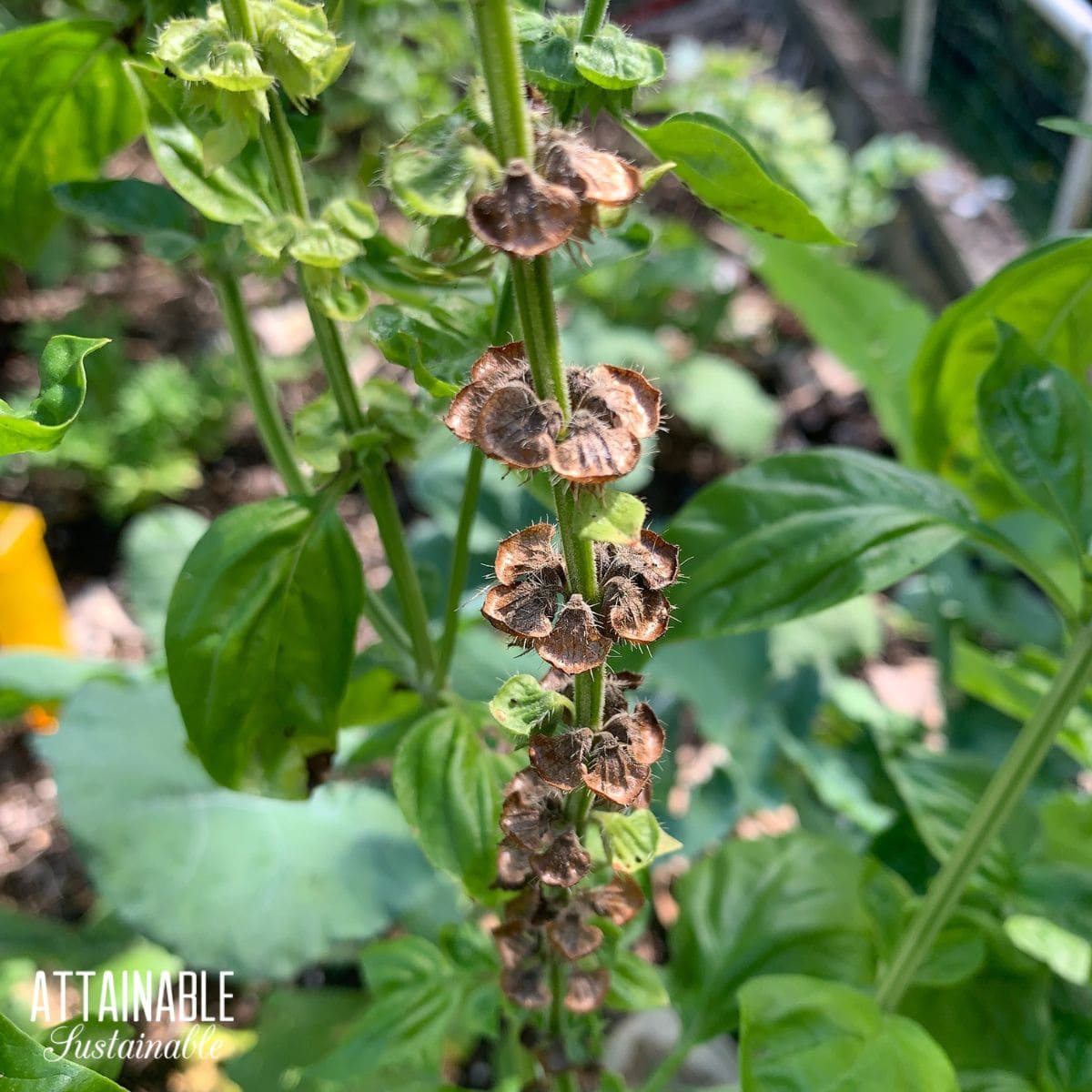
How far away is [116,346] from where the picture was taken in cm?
236

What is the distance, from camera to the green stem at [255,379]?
2.55 ft

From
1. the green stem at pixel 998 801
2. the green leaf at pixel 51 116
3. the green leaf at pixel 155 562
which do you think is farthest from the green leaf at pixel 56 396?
the green leaf at pixel 155 562

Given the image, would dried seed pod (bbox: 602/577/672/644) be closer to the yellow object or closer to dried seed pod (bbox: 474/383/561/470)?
dried seed pod (bbox: 474/383/561/470)

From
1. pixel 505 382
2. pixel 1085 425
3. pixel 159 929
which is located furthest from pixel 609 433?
pixel 159 929

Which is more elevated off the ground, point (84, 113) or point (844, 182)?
point (84, 113)

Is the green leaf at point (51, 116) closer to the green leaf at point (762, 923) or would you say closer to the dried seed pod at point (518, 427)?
the dried seed pod at point (518, 427)

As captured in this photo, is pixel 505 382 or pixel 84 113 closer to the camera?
pixel 505 382

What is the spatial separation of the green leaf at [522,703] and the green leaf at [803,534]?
0.23 metres

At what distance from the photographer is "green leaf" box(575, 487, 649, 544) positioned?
0.43 meters

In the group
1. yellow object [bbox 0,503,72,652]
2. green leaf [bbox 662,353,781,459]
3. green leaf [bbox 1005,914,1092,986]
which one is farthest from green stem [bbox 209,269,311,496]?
green leaf [bbox 662,353,781,459]

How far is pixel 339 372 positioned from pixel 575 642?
0.29 meters

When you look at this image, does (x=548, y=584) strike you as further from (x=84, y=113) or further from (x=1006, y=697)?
(x=1006, y=697)

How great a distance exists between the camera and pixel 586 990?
68 centimetres

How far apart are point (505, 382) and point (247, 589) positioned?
0.32 meters
